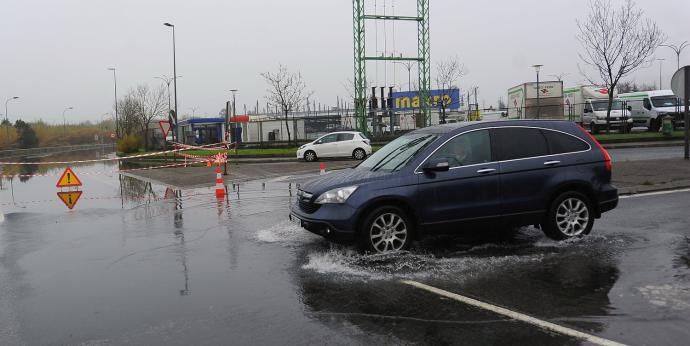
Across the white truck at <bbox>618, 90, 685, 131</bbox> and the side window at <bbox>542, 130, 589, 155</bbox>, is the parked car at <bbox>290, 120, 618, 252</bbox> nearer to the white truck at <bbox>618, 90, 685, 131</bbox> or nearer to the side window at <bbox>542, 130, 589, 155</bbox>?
the side window at <bbox>542, 130, 589, 155</bbox>

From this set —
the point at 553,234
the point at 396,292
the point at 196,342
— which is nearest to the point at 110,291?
the point at 196,342

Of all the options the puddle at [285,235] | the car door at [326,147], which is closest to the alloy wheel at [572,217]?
the puddle at [285,235]

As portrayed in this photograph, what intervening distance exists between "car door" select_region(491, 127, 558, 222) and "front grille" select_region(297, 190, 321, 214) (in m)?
2.36

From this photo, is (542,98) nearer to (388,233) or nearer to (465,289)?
(388,233)

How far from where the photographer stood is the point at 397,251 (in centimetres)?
685

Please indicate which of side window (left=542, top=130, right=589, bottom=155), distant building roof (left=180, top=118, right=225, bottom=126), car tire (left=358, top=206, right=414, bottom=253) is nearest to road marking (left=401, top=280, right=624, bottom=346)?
car tire (left=358, top=206, right=414, bottom=253)

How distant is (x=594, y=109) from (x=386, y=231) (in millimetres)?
34105

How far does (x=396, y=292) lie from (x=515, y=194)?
Result: 2495 mm

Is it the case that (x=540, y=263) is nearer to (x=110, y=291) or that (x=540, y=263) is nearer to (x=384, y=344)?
(x=384, y=344)

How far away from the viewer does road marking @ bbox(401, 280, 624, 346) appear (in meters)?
4.19

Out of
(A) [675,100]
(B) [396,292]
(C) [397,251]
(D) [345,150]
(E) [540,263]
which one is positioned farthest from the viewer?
(A) [675,100]

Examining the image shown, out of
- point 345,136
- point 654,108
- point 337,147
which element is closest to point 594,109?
point 654,108

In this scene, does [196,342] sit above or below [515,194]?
below

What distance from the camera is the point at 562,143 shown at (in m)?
7.46
